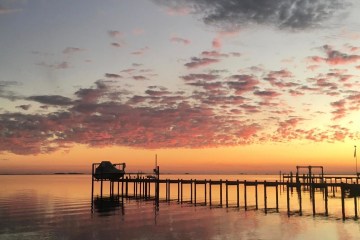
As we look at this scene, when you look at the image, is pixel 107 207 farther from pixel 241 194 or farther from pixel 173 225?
pixel 241 194

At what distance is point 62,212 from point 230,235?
93.8 feet

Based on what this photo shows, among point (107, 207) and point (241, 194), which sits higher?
point (107, 207)

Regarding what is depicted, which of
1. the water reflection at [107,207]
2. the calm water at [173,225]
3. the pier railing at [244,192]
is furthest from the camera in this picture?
the water reflection at [107,207]

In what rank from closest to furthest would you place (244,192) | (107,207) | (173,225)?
(173,225), (107,207), (244,192)

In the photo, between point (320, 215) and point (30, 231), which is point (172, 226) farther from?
point (320, 215)

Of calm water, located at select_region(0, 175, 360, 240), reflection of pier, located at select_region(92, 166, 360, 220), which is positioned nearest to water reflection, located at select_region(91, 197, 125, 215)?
calm water, located at select_region(0, 175, 360, 240)

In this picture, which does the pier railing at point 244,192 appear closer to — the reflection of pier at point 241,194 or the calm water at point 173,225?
the reflection of pier at point 241,194

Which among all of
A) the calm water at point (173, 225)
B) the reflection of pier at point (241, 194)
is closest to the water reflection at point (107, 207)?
the calm water at point (173, 225)

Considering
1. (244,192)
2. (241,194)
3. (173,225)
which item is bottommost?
(241,194)

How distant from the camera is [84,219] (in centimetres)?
4788

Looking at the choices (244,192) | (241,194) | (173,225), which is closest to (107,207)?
(173,225)

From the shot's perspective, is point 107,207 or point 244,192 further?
point 244,192

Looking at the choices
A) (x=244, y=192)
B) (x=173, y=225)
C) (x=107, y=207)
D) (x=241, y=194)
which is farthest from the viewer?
(x=241, y=194)

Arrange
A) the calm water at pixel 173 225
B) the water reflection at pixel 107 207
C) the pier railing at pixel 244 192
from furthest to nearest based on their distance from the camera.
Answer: the water reflection at pixel 107 207 < the pier railing at pixel 244 192 < the calm water at pixel 173 225
